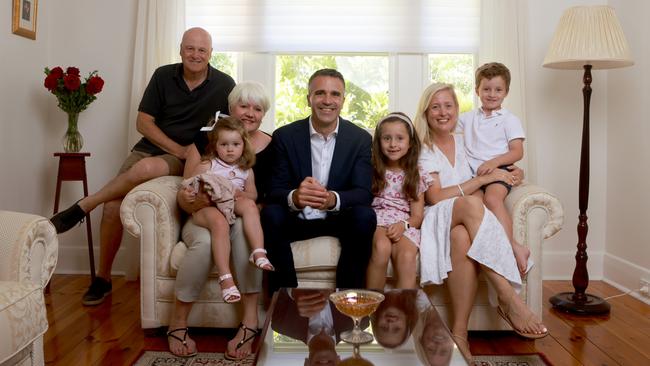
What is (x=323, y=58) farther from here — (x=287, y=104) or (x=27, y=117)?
(x=27, y=117)

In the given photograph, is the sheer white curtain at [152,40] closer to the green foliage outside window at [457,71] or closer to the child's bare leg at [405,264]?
the green foliage outside window at [457,71]

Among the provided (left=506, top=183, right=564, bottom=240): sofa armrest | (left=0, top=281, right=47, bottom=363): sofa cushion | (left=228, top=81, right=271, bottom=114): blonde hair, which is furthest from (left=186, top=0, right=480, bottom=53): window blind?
(left=0, top=281, right=47, bottom=363): sofa cushion

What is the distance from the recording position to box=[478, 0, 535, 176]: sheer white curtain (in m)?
3.70

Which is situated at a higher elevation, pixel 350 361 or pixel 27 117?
pixel 27 117

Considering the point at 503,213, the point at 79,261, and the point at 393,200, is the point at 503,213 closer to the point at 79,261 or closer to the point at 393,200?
the point at 393,200

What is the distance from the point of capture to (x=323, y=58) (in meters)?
3.96

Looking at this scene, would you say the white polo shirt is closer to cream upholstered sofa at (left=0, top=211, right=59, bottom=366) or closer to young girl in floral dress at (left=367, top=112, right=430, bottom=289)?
young girl in floral dress at (left=367, top=112, right=430, bottom=289)

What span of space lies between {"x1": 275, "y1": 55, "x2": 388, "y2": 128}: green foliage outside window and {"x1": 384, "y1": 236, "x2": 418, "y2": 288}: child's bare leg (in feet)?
4.86

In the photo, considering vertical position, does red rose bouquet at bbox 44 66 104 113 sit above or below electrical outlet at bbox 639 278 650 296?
above

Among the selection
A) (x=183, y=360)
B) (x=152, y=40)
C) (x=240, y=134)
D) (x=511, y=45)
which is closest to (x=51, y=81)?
(x=152, y=40)

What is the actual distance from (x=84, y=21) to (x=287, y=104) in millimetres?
1361

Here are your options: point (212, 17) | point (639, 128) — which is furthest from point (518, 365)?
point (212, 17)

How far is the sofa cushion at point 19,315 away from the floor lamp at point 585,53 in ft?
8.17

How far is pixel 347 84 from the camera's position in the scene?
397 cm
